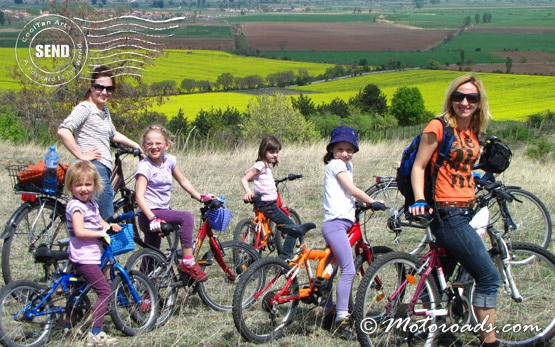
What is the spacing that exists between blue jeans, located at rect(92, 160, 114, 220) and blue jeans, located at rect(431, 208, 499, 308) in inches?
118

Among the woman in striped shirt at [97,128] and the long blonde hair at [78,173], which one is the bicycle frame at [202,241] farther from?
the long blonde hair at [78,173]

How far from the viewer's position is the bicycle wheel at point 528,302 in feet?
16.2

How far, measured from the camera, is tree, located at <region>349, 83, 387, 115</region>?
65.5m

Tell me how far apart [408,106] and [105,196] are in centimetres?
5961

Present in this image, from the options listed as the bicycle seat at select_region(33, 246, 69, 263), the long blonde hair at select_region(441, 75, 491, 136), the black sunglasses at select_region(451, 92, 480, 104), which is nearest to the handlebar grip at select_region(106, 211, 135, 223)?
the bicycle seat at select_region(33, 246, 69, 263)

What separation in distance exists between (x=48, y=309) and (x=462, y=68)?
8874 cm

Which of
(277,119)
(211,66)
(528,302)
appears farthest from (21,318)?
(211,66)

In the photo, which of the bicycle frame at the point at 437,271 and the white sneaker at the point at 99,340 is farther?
the white sneaker at the point at 99,340

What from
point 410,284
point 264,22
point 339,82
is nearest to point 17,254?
point 410,284

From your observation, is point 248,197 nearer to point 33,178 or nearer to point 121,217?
point 121,217

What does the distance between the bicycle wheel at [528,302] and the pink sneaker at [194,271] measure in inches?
89.8

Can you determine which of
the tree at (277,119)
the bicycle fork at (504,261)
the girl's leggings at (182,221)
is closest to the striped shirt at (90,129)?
the girl's leggings at (182,221)

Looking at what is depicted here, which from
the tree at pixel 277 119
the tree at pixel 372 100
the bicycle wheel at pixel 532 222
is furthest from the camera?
the tree at pixel 372 100

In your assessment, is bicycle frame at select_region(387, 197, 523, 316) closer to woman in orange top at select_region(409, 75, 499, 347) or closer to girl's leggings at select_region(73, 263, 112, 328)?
woman in orange top at select_region(409, 75, 499, 347)
